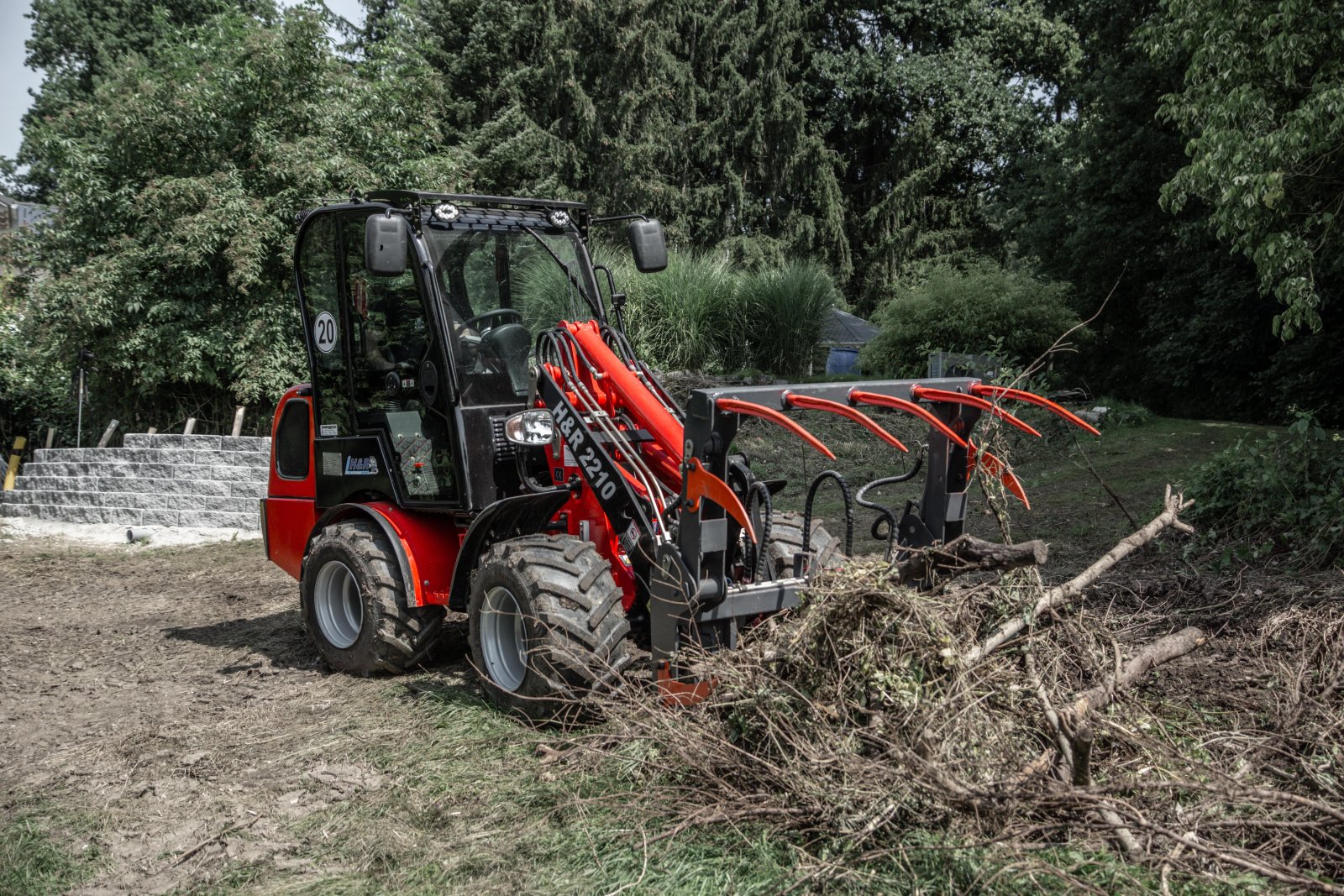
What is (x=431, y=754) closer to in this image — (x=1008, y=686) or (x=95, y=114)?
(x=1008, y=686)

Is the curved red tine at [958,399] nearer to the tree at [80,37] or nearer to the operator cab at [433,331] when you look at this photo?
the operator cab at [433,331]

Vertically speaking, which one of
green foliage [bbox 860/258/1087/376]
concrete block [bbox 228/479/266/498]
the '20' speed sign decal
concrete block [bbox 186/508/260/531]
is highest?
green foliage [bbox 860/258/1087/376]

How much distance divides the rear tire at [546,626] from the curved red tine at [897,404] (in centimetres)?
137

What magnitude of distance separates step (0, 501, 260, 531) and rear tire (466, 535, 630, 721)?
827cm

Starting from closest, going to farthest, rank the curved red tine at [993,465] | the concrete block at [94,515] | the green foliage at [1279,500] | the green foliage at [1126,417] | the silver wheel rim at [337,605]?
1. the curved red tine at [993,465]
2. the silver wheel rim at [337,605]
3. the green foliage at [1279,500]
4. the concrete block at [94,515]
5. the green foliage at [1126,417]

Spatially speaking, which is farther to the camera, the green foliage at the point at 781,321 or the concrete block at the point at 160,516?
the green foliage at the point at 781,321

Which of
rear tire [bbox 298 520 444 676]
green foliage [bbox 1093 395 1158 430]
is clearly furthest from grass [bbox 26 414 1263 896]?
green foliage [bbox 1093 395 1158 430]

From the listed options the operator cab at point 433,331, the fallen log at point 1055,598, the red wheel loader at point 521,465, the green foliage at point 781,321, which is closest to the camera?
the fallen log at point 1055,598

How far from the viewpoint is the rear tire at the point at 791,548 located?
5438mm

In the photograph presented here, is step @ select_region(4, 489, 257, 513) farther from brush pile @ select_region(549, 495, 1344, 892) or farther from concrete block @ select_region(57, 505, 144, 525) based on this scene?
brush pile @ select_region(549, 495, 1344, 892)

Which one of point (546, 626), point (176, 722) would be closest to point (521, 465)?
point (546, 626)

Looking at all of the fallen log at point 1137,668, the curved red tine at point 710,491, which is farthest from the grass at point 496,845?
the curved red tine at point 710,491

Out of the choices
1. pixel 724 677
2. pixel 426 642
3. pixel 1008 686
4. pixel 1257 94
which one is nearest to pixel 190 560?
pixel 426 642

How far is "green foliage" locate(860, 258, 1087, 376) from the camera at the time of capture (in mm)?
18359
